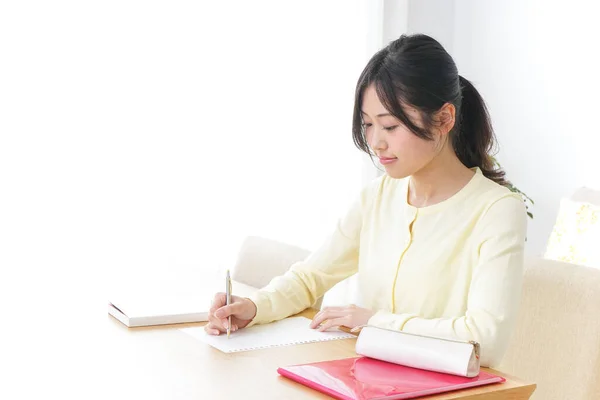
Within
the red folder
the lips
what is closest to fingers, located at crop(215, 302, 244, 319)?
the red folder

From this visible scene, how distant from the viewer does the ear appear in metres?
1.66

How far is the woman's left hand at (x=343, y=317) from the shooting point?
1.59m

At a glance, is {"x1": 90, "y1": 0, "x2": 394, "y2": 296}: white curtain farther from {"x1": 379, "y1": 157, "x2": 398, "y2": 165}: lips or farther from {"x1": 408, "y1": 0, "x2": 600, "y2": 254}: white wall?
{"x1": 379, "y1": 157, "x2": 398, "y2": 165}: lips

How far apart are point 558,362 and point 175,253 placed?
81.0 inches

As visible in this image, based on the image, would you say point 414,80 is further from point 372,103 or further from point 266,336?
point 266,336

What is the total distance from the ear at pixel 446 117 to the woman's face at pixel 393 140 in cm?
4

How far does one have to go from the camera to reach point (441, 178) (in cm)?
176

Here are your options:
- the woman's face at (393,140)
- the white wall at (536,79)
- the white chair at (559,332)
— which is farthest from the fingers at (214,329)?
the white wall at (536,79)

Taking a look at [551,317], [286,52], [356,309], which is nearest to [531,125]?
[286,52]

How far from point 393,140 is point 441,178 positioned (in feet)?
0.58

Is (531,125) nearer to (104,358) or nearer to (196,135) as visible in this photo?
(196,135)

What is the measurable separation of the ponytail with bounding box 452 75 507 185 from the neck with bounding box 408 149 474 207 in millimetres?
32

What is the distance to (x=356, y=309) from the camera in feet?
5.31

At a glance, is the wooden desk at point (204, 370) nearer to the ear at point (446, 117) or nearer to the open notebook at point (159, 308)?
the open notebook at point (159, 308)
